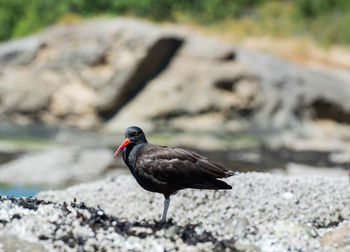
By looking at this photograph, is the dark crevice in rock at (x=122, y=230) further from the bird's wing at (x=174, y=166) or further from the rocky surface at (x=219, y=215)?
the bird's wing at (x=174, y=166)

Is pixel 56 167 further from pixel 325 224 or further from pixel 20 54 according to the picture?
pixel 20 54

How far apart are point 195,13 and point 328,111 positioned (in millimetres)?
13596

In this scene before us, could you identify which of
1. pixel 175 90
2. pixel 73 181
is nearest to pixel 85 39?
pixel 175 90

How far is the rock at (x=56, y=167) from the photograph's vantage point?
11.3 metres

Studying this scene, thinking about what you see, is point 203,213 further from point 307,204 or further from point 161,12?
point 161,12

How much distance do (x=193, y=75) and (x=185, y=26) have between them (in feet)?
33.9

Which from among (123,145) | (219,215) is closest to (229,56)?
(219,215)

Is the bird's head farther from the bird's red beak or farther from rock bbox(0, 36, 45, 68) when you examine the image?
rock bbox(0, 36, 45, 68)

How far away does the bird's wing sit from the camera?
17.8 feet

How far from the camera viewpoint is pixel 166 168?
544 cm

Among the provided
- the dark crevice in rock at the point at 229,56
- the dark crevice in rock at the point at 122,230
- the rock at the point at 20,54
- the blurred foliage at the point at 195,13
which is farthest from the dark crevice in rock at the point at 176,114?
the dark crevice in rock at the point at 122,230

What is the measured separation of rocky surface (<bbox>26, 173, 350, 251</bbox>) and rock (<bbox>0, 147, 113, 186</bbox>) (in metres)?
3.07

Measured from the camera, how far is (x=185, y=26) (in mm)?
28641

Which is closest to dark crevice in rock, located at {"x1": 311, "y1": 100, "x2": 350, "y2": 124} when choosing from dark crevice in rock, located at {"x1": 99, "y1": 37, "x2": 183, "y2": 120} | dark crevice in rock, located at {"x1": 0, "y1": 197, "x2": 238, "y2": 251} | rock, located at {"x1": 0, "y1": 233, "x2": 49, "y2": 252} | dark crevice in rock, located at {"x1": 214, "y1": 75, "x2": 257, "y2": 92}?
dark crevice in rock, located at {"x1": 214, "y1": 75, "x2": 257, "y2": 92}
